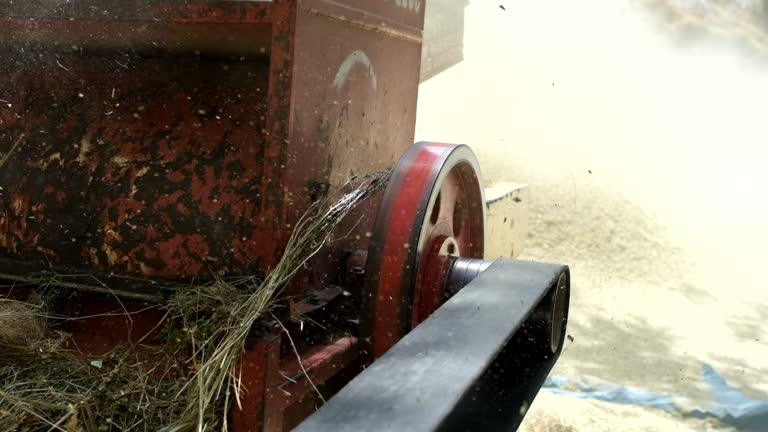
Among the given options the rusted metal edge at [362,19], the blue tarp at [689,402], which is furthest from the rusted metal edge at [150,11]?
the blue tarp at [689,402]

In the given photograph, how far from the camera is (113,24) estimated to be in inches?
75.1

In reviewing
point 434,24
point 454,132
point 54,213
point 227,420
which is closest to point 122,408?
point 227,420

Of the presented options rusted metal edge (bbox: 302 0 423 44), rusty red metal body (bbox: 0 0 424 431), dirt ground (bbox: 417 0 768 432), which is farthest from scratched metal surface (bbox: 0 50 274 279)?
dirt ground (bbox: 417 0 768 432)

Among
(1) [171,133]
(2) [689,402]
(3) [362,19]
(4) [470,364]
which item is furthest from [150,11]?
(2) [689,402]

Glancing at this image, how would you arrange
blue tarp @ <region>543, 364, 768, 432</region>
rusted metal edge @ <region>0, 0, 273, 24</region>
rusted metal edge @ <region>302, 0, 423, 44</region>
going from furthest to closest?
blue tarp @ <region>543, 364, 768, 432</region> < rusted metal edge @ <region>302, 0, 423, 44</region> < rusted metal edge @ <region>0, 0, 273, 24</region>

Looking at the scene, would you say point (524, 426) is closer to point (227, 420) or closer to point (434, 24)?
point (227, 420)

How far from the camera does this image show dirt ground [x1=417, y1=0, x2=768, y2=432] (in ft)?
14.3

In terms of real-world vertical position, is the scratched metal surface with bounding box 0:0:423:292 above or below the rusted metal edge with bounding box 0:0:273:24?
below

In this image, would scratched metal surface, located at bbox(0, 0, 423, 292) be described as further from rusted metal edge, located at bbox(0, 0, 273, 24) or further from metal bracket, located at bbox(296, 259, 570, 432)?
metal bracket, located at bbox(296, 259, 570, 432)

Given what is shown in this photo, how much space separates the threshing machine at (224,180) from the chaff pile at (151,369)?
0.18 feet

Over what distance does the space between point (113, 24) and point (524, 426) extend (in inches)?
90.5

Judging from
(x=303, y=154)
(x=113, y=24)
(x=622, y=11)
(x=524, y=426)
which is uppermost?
(x=622, y=11)

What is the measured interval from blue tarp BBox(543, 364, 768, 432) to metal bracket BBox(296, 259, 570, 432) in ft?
6.62

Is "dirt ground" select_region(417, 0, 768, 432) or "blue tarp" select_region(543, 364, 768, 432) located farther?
"dirt ground" select_region(417, 0, 768, 432)
